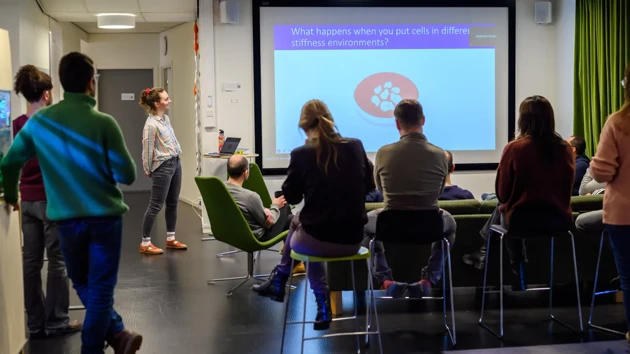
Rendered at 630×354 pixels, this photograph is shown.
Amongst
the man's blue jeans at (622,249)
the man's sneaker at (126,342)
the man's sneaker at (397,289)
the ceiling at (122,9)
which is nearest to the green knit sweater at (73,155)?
the man's sneaker at (126,342)

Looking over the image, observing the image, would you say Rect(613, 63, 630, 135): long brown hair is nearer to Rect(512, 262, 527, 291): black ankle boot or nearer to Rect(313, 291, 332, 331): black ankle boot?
Rect(512, 262, 527, 291): black ankle boot

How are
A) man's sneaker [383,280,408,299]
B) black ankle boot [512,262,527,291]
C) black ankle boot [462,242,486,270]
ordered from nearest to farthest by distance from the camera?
man's sneaker [383,280,408,299] < black ankle boot [512,262,527,291] < black ankle boot [462,242,486,270]

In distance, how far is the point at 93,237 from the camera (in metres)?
3.08

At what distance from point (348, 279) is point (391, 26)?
14.3ft

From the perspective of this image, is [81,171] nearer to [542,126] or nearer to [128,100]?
[542,126]

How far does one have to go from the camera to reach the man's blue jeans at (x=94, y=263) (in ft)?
10.1

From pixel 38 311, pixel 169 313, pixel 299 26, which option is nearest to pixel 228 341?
pixel 169 313

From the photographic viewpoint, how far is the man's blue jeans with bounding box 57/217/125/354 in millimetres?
3078

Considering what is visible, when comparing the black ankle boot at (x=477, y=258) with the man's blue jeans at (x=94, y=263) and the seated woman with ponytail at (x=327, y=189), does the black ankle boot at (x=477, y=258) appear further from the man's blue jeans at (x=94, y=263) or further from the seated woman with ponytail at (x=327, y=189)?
the man's blue jeans at (x=94, y=263)

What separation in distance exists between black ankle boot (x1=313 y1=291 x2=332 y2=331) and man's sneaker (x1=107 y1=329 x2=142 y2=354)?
899 millimetres

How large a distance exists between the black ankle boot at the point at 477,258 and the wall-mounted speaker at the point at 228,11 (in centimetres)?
430

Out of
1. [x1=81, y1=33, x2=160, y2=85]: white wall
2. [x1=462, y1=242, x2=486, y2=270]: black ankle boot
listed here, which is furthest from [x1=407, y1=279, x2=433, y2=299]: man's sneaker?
[x1=81, y1=33, x2=160, y2=85]: white wall

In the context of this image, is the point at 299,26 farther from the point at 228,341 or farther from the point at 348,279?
the point at 228,341

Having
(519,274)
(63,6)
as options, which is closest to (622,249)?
(519,274)
